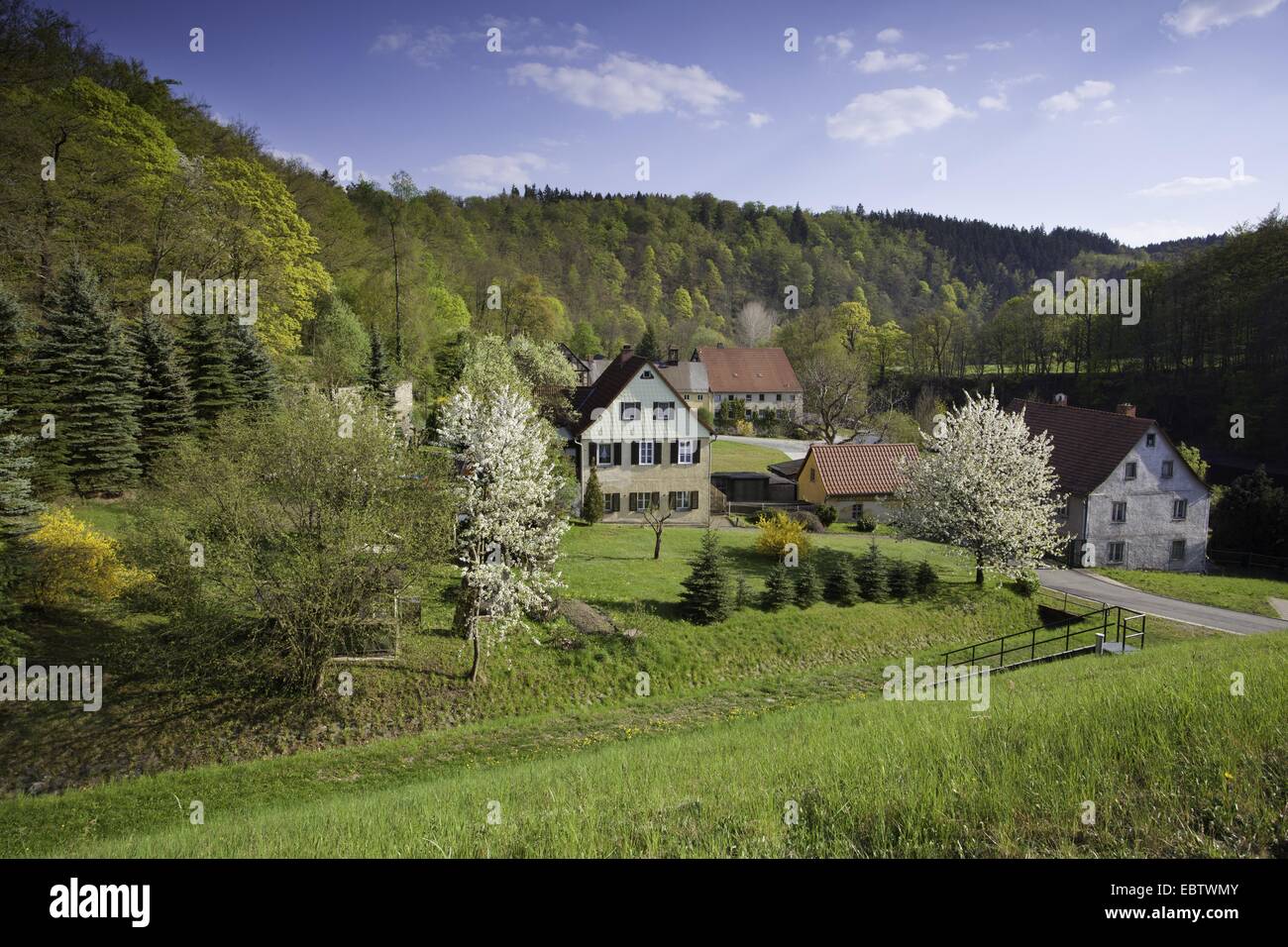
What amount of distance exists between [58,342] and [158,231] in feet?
41.4

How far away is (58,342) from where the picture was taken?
2453 centimetres

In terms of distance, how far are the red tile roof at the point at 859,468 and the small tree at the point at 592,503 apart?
48.5 ft

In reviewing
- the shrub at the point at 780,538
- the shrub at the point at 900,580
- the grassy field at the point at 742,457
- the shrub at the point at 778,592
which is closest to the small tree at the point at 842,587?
the shrub at the point at 900,580

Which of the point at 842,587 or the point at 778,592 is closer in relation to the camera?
the point at 778,592

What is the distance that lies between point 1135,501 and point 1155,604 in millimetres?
11781

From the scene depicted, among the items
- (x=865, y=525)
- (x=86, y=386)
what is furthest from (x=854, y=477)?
(x=86, y=386)

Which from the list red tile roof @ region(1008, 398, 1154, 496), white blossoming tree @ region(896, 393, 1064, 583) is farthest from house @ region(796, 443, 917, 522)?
white blossoming tree @ region(896, 393, 1064, 583)

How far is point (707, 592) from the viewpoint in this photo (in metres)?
23.3

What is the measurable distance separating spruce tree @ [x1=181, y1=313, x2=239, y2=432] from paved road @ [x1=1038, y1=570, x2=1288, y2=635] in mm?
39833

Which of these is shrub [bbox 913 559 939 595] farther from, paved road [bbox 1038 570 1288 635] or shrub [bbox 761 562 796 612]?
paved road [bbox 1038 570 1288 635]

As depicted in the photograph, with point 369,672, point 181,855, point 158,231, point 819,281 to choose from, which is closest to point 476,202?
point 819,281

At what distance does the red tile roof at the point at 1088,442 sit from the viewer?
124 feet

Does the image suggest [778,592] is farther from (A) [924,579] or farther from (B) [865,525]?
(B) [865,525]

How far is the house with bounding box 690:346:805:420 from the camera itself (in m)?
88.0
